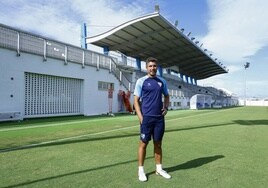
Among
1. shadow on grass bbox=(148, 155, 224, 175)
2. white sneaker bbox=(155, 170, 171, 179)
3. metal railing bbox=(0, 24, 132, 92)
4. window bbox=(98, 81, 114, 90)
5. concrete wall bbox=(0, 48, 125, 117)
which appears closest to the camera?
white sneaker bbox=(155, 170, 171, 179)

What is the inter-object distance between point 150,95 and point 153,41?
3327 cm

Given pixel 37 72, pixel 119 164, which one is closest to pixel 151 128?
pixel 119 164

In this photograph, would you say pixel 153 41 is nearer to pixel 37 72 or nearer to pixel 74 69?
pixel 74 69

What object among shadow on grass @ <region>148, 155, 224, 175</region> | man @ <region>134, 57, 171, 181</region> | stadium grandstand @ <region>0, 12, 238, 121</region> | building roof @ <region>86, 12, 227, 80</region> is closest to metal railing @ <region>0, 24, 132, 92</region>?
stadium grandstand @ <region>0, 12, 238, 121</region>

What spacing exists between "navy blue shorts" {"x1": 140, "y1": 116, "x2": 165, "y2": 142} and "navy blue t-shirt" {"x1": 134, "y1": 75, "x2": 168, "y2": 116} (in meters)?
0.08

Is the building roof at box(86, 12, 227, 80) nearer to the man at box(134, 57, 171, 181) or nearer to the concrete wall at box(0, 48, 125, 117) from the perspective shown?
the concrete wall at box(0, 48, 125, 117)

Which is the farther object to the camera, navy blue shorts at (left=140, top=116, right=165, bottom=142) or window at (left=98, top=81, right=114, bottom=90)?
window at (left=98, top=81, right=114, bottom=90)

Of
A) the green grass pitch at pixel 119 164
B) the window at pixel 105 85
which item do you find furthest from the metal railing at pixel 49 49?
the green grass pitch at pixel 119 164

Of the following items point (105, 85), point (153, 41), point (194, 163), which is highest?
Answer: point (153, 41)

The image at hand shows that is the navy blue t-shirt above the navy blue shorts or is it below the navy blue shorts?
above

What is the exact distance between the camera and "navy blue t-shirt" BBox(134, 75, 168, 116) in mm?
4832

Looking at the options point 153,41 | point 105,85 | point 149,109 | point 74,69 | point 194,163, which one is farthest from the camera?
point 153,41

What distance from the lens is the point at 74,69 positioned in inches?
819

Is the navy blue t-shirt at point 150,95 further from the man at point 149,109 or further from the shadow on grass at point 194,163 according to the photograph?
the shadow on grass at point 194,163
